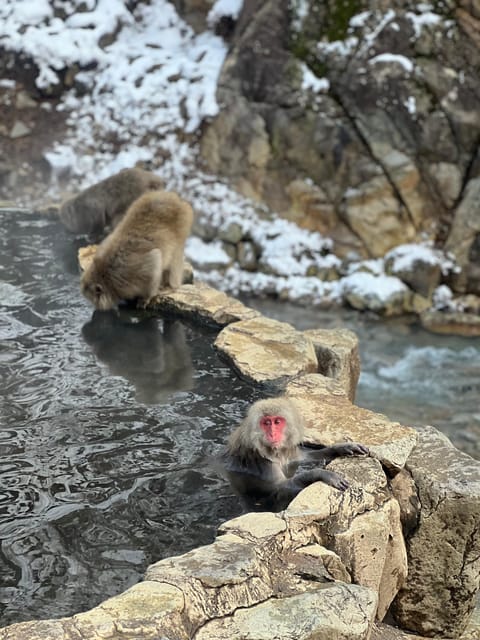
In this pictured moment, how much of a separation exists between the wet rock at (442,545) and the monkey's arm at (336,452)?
0.25m

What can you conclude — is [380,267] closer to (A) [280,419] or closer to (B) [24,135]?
(B) [24,135]

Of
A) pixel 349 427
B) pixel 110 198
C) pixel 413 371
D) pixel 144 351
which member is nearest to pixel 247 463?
pixel 349 427

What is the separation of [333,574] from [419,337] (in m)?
6.77

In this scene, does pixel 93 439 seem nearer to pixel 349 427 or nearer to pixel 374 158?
pixel 349 427

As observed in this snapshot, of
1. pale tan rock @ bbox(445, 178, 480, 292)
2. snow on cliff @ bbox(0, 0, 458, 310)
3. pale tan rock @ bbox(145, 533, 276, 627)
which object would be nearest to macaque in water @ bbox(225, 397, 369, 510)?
pale tan rock @ bbox(145, 533, 276, 627)

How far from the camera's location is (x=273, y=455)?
297 centimetres

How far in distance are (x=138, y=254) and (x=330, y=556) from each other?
2.90 m

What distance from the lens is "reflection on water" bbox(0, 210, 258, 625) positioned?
103 inches

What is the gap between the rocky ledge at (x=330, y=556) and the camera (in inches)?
83.0

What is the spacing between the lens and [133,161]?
1090 cm

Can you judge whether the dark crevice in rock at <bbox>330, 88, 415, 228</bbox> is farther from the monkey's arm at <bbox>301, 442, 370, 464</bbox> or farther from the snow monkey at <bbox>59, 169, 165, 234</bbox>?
the monkey's arm at <bbox>301, 442, 370, 464</bbox>

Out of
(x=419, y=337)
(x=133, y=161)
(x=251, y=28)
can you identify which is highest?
(x=251, y=28)

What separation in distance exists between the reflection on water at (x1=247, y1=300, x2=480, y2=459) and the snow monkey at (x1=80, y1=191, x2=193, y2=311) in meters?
3.23

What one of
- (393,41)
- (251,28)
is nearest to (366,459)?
Result: (393,41)
